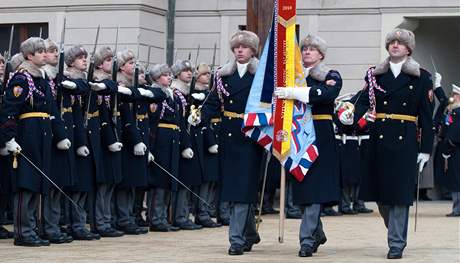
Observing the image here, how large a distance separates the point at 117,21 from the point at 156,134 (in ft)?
29.3

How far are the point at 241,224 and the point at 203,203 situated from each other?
3756mm

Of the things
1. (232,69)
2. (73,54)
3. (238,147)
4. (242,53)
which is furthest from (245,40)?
(73,54)

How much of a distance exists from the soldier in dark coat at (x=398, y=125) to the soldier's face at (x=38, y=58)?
120 inches

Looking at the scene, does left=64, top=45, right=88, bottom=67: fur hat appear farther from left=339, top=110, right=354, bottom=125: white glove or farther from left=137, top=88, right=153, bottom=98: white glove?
left=339, top=110, right=354, bottom=125: white glove

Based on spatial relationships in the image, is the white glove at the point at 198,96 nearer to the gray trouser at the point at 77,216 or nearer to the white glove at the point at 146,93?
the white glove at the point at 146,93

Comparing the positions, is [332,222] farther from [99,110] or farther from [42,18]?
[42,18]

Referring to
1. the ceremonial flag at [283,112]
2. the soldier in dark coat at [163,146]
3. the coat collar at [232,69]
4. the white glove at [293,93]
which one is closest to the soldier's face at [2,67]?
the soldier in dark coat at [163,146]

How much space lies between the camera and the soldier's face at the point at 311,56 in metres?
12.9

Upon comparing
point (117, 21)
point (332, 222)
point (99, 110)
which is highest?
point (117, 21)

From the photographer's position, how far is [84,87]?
1389 cm

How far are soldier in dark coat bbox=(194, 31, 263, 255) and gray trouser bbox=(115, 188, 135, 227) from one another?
7.70ft

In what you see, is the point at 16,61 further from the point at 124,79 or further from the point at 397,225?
the point at 397,225

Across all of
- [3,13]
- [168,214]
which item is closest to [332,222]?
[168,214]

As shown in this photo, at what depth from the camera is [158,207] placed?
51.7 ft
